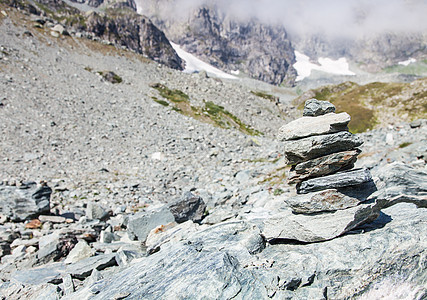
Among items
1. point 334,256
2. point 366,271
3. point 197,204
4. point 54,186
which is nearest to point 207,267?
point 334,256

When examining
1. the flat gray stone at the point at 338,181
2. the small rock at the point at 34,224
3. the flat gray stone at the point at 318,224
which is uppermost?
the flat gray stone at the point at 338,181

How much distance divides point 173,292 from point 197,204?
24.5ft

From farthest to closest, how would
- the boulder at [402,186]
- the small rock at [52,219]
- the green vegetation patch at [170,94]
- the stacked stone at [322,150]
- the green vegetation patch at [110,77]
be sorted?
the green vegetation patch at [110,77]
the green vegetation patch at [170,94]
the small rock at [52,219]
the boulder at [402,186]
the stacked stone at [322,150]

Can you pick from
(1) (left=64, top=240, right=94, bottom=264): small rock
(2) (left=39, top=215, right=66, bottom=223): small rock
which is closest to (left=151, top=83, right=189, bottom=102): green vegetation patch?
(2) (left=39, top=215, right=66, bottom=223): small rock

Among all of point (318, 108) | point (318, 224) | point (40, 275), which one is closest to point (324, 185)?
point (318, 224)

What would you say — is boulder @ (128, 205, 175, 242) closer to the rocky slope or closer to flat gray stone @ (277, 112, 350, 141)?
the rocky slope

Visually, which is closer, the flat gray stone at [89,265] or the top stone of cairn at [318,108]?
the top stone of cairn at [318,108]

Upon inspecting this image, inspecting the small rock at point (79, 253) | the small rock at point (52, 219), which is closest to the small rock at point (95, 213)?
the small rock at point (52, 219)

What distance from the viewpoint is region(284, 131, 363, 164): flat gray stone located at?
727 cm

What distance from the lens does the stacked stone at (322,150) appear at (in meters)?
7.26

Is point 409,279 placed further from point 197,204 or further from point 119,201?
point 119,201

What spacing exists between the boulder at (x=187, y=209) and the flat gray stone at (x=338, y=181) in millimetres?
6601

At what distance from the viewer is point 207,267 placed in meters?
6.14

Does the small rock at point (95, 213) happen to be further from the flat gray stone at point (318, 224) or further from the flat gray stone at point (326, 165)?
the flat gray stone at point (326, 165)
